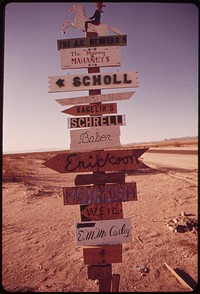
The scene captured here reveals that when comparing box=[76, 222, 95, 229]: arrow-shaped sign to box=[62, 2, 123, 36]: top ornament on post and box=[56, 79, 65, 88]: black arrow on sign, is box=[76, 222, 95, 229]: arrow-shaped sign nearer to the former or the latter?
box=[56, 79, 65, 88]: black arrow on sign

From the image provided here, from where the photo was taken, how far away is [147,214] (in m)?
6.11

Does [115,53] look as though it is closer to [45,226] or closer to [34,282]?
[34,282]

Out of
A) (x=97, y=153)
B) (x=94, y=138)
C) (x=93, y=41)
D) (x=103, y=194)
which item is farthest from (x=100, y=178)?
(x=93, y=41)

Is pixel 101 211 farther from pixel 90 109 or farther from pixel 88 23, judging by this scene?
pixel 88 23

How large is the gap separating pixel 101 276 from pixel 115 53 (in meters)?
2.69

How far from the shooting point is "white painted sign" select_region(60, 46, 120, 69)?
2.61m

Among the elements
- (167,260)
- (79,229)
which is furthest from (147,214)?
(79,229)

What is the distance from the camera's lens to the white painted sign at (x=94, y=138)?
257cm

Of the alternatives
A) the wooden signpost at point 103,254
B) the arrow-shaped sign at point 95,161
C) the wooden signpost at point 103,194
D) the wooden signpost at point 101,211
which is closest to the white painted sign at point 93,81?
the arrow-shaped sign at point 95,161

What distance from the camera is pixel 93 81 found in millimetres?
2588

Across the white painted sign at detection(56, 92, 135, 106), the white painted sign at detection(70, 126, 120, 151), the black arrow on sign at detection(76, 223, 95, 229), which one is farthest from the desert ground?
the white painted sign at detection(56, 92, 135, 106)

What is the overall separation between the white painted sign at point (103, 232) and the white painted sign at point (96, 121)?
3.78 ft

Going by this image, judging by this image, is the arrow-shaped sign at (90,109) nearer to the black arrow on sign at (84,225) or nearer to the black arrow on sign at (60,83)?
the black arrow on sign at (60,83)

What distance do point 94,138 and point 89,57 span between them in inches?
38.7
